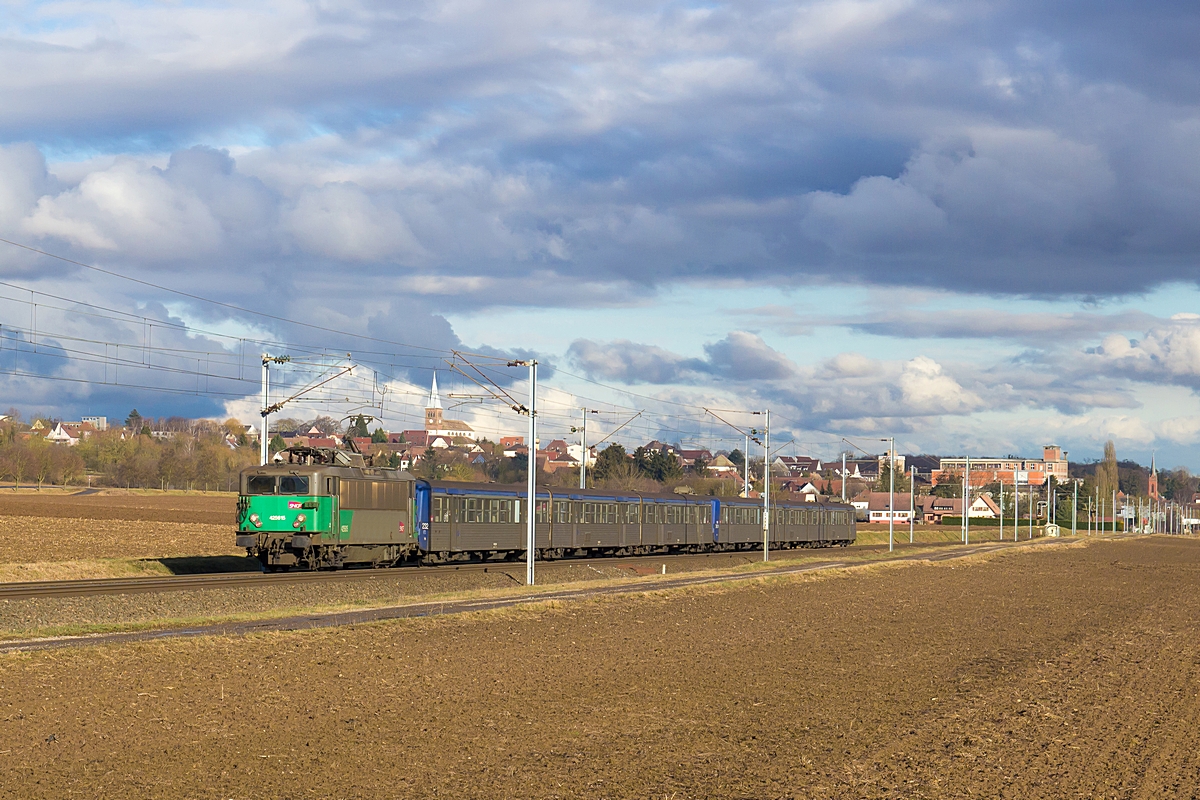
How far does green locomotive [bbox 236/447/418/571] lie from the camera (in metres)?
41.9

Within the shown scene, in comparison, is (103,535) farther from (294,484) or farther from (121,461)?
(121,461)

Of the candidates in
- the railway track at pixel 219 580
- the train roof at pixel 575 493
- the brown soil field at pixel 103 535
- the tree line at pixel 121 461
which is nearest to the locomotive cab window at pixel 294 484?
the railway track at pixel 219 580

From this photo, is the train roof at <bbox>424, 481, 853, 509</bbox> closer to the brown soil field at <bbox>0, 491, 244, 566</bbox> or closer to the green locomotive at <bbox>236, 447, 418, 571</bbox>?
the green locomotive at <bbox>236, 447, 418, 571</bbox>

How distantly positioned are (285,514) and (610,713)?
2654cm

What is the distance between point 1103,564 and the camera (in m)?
74.9

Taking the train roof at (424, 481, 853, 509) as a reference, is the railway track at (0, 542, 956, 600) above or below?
below

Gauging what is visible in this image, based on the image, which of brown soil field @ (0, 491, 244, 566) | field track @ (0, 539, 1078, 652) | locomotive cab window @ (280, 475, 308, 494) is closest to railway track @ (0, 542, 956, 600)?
field track @ (0, 539, 1078, 652)

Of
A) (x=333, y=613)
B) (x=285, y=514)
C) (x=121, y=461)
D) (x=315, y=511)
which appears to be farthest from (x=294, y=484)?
(x=121, y=461)

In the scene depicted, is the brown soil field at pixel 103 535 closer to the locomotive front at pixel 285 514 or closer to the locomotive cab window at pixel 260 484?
the locomotive front at pixel 285 514

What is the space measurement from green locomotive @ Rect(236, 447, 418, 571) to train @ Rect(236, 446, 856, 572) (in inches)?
1.4

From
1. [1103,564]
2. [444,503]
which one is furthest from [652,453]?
[444,503]

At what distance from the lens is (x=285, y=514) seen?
41.8 m

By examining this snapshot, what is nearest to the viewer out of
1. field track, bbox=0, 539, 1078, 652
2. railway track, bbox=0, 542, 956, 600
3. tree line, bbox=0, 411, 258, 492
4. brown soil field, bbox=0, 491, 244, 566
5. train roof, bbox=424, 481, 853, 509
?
field track, bbox=0, 539, 1078, 652

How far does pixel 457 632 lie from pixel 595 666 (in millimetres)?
5892
